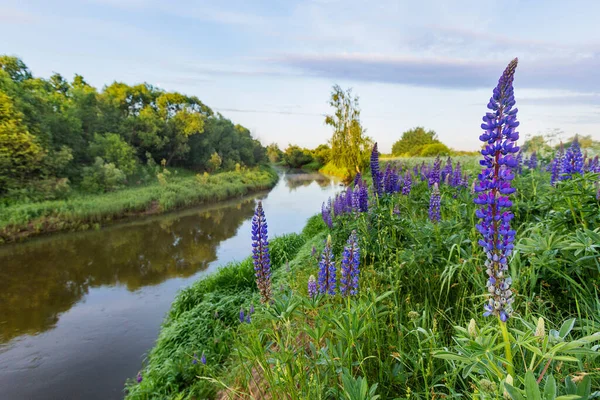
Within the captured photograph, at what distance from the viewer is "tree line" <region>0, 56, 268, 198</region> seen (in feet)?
51.0

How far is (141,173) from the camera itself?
25609 mm

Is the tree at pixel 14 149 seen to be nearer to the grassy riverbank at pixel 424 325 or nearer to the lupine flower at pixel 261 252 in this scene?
the grassy riverbank at pixel 424 325

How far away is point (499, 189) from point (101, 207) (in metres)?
18.5

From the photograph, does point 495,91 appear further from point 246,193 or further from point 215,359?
point 246,193

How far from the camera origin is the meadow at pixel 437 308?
4.20 feet

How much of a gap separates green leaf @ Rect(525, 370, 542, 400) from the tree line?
66.3 ft

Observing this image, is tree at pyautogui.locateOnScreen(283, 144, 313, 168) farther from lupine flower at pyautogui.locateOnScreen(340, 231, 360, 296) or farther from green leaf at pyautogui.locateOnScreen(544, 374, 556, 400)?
green leaf at pyautogui.locateOnScreen(544, 374, 556, 400)

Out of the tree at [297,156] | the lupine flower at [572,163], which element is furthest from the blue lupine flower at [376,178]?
the tree at [297,156]

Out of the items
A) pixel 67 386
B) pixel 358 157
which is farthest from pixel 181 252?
pixel 358 157

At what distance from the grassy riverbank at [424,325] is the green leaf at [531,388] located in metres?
0.07

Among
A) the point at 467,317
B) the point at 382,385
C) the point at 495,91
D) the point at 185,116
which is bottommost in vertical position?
the point at 382,385

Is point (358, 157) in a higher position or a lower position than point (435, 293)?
higher

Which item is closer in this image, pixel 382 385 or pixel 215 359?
pixel 382 385

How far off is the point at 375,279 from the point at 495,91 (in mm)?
2105
